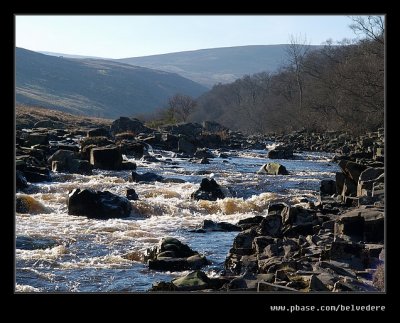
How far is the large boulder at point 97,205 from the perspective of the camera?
47.2ft

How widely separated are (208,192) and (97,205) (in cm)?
420

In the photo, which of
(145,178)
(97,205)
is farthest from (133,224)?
(145,178)

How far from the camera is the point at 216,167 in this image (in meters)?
26.3

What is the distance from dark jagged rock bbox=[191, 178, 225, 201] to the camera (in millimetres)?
17172

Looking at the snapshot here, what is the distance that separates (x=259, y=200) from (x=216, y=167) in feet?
30.5

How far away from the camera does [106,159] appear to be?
24297 millimetres

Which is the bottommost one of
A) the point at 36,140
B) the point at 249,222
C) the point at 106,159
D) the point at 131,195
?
the point at 249,222

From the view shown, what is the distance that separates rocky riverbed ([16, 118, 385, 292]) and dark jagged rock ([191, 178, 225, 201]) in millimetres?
46

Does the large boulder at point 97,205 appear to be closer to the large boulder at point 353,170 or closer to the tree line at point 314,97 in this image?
the large boulder at point 353,170

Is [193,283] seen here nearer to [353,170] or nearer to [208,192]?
[353,170]

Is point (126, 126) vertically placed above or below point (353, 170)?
above

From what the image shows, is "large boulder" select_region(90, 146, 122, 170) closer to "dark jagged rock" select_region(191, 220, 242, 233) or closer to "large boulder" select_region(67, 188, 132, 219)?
"large boulder" select_region(67, 188, 132, 219)
